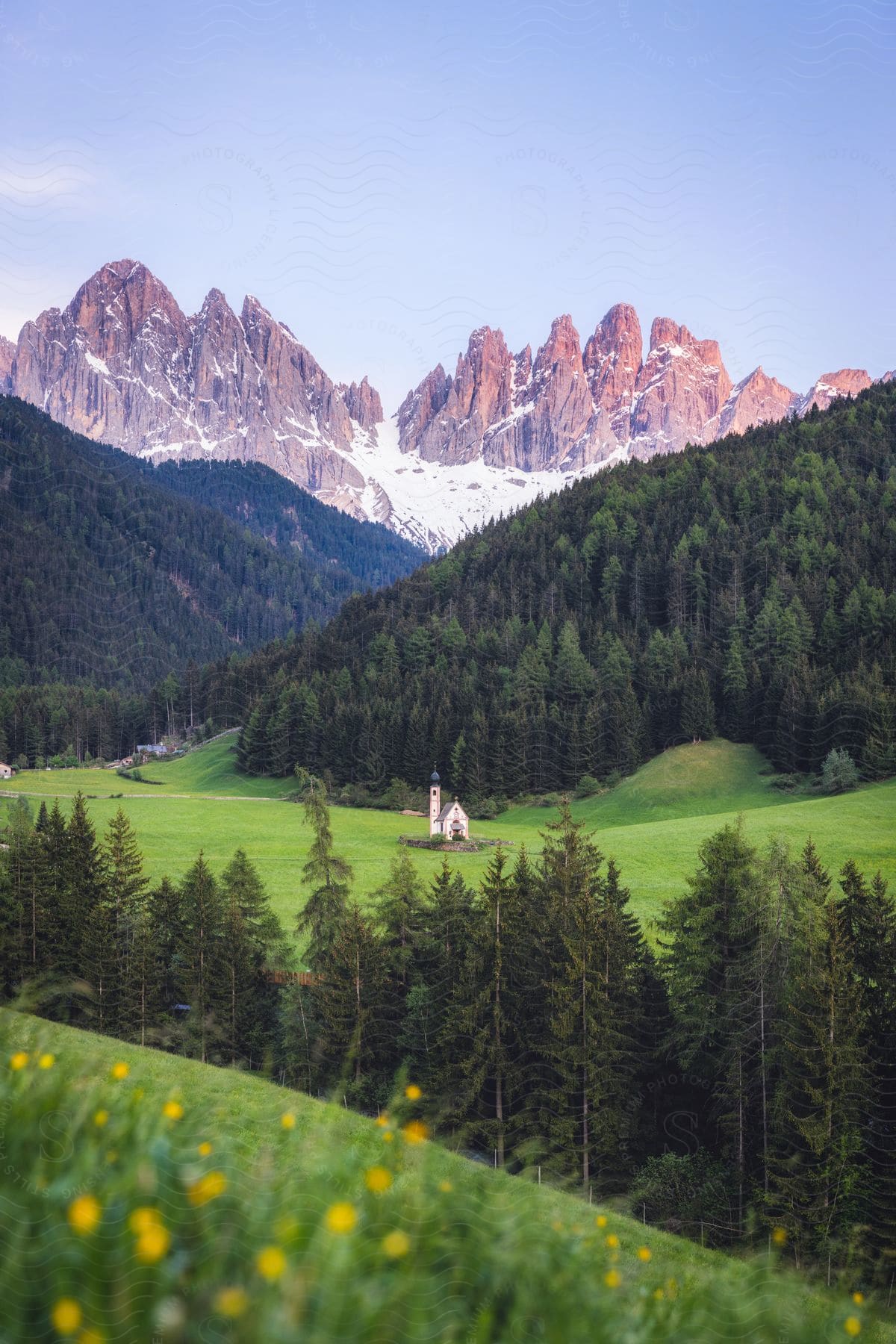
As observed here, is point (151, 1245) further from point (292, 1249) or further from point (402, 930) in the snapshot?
point (402, 930)

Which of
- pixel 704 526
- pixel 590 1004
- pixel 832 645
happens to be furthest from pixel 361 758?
pixel 590 1004

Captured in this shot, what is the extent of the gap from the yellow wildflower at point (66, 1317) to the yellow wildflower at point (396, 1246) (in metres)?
1.27

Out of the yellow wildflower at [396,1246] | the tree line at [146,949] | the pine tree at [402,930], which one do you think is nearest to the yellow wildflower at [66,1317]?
the yellow wildflower at [396,1246]

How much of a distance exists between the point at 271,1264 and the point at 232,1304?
0.18 metres

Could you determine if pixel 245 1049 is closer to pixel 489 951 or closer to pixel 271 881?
pixel 489 951

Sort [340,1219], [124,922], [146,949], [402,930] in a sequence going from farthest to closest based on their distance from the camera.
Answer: [124,922] → [146,949] → [402,930] → [340,1219]

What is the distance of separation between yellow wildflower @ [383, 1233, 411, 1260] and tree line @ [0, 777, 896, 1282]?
1870 centimetres

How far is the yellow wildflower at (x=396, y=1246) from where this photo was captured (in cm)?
352

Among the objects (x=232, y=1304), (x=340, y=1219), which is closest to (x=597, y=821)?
(x=340, y=1219)

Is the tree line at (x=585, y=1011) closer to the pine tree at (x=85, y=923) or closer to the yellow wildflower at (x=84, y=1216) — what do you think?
the pine tree at (x=85, y=923)

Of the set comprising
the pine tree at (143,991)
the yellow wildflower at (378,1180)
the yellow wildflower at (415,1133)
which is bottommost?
the pine tree at (143,991)

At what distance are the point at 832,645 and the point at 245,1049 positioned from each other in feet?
258

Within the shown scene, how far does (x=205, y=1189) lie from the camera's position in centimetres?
359

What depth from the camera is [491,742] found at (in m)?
90.5
